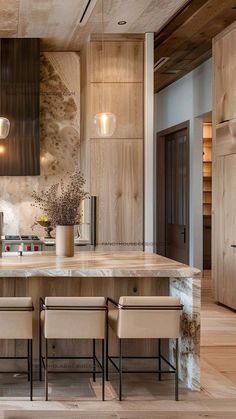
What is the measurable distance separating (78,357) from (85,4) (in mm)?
3432

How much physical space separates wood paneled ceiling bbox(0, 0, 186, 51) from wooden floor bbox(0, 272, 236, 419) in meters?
3.51

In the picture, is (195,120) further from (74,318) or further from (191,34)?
(74,318)

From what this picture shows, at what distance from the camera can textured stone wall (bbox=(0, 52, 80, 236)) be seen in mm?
6965

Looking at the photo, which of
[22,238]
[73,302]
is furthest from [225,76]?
[73,302]

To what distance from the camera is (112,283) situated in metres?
4.17

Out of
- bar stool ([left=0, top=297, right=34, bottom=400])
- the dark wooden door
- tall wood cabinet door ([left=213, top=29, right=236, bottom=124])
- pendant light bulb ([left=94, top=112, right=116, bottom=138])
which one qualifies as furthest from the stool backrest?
A: the dark wooden door

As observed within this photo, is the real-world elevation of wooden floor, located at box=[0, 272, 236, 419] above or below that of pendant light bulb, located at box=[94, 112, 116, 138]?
below

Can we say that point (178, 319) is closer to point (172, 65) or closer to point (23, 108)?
point (23, 108)

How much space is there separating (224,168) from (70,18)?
7.97ft

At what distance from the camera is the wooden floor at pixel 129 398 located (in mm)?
3400

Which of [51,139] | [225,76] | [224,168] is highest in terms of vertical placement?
[225,76]

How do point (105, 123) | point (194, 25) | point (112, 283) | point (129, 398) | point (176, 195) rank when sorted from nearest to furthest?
point (129, 398), point (112, 283), point (105, 123), point (194, 25), point (176, 195)

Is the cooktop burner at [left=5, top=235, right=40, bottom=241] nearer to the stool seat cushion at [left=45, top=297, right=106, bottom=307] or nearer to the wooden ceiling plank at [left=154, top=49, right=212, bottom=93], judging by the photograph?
the stool seat cushion at [left=45, top=297, right=106, bottom=307]

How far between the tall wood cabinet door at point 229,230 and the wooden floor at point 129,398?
2.06m
